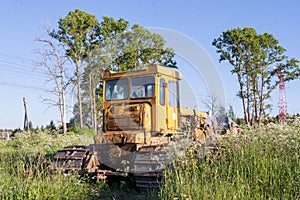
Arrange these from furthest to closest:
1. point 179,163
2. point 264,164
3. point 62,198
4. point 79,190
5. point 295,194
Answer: point 79,190
point 62,198
point 179,163
point 264,164
point 295,194

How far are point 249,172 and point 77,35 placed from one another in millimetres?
27740

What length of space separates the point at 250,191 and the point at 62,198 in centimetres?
381

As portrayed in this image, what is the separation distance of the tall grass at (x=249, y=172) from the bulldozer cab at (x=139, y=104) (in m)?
2.76

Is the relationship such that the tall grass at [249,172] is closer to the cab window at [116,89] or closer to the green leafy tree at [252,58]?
the cab window at [116,89]

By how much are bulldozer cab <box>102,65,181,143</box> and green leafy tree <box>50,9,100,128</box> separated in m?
21.3

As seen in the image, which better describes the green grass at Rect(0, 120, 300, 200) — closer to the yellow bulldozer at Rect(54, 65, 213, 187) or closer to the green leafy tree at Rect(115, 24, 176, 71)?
the yellow bulldozer at Rect(54, 65, 213, 187)

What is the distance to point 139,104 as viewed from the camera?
9578 millimetres

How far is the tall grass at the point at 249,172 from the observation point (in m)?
5.54

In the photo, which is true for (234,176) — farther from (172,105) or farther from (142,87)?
(172,105)

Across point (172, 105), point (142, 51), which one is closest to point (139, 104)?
point (172, 105)

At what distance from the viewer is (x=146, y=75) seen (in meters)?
Result: 9.66

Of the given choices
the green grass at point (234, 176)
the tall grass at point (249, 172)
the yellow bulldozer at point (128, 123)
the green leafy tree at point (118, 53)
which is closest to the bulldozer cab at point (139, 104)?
the yellow bulldozer at point (128, 123)

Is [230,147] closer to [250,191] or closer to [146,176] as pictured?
[250,191]

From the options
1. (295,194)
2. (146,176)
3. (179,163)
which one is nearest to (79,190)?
(146,176)
